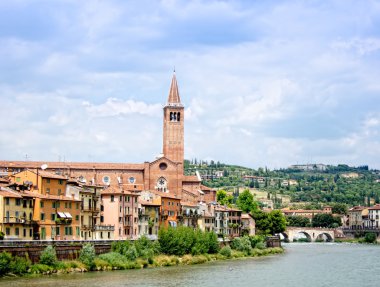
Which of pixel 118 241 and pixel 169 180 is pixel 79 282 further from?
pixel 169 180

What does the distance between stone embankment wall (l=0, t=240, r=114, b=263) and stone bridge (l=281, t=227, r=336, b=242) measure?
11647 centimetres

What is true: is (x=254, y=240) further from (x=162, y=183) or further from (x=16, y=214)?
(x=16, y=214)

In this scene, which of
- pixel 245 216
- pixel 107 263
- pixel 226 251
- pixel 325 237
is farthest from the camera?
pixel 325 237

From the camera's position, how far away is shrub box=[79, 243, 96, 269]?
64.5m

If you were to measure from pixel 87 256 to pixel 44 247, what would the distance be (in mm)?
4985

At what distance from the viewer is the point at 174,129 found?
12512cm

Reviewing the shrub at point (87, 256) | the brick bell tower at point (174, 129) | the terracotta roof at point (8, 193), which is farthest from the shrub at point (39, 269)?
the brick bell tower at point (174, 129)

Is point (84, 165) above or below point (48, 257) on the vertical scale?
above

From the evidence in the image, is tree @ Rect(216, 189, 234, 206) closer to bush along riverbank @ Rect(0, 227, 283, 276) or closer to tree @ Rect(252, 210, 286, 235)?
tree @ Rect(252, 210, 286, 235)

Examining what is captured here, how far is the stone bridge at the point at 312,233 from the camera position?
182m

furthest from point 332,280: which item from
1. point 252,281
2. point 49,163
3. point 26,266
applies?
point 49,163

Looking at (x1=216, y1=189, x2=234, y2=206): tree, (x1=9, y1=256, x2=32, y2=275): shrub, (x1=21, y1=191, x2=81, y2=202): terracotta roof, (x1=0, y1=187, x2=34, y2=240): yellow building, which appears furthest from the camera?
(x1=216, y1=189, x2=234, y2=206): tree

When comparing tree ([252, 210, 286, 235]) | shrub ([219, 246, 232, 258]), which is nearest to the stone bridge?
tree ([252, 210, 286, 235])

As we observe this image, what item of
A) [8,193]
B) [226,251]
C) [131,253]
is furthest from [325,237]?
[8,193]
